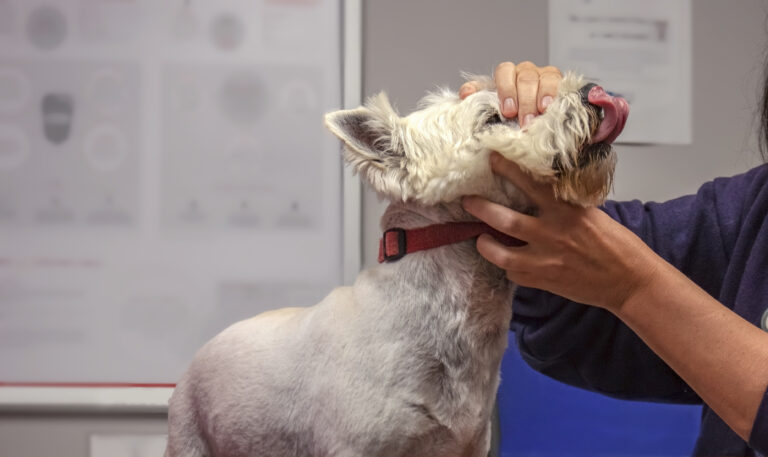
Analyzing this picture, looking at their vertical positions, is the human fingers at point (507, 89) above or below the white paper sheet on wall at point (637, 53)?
below

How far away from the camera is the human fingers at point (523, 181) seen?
0.69 m

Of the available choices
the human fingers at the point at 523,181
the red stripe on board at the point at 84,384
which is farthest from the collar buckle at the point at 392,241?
the red stripe on board at the point at 84,384

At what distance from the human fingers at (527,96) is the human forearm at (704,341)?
219 mm

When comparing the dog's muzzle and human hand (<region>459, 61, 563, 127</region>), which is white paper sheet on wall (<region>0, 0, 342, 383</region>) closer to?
human hand (<region>459, 61, 563, 127</region>)

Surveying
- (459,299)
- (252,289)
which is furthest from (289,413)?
(252,289)

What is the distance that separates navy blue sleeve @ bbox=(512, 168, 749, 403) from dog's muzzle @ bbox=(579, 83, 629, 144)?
35 cm

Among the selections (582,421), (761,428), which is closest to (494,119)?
(761,428)

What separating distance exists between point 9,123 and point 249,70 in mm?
648

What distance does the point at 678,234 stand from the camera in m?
1.06

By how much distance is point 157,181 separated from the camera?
1.70 meters

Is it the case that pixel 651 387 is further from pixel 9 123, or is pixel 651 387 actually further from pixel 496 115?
pixel 9 123

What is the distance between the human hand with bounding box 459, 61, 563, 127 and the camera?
0.73 metres

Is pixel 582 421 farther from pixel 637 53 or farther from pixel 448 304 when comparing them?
pixel 637 53

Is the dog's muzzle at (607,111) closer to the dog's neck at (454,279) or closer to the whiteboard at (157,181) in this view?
the dog's neck at (454,279)
